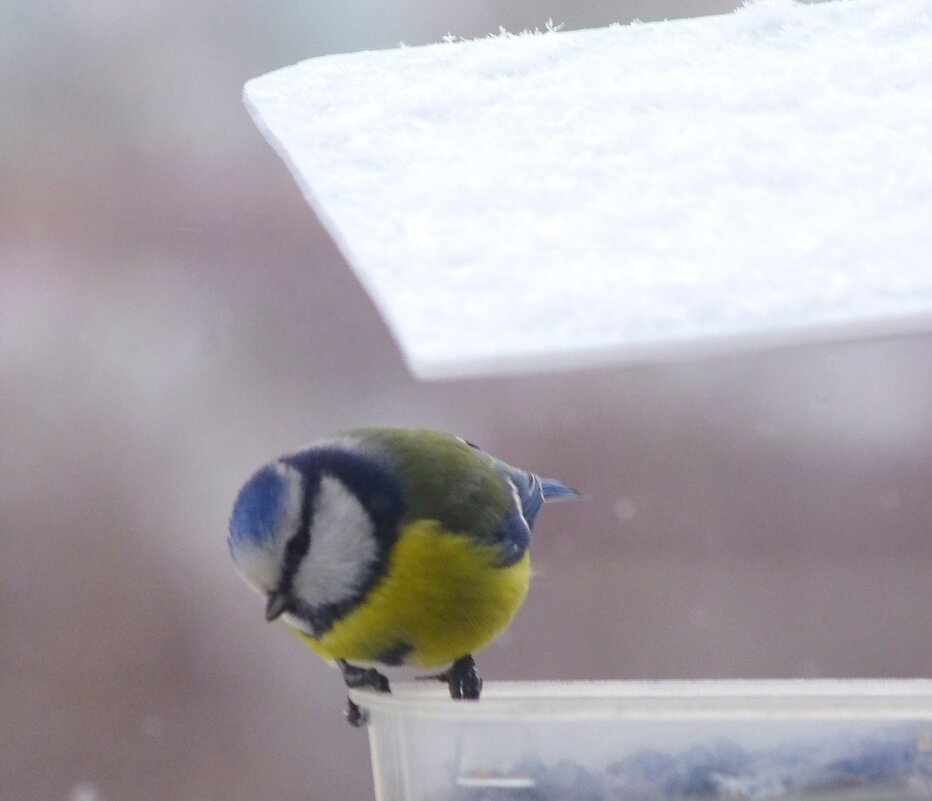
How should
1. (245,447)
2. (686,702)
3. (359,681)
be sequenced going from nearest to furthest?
(686,702)
(359,681)
(245,447)

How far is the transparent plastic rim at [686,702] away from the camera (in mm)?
643

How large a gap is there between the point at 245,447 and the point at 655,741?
742 millimetres

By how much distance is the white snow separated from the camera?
473 mm

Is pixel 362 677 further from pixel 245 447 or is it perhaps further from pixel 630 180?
pixel 245 447

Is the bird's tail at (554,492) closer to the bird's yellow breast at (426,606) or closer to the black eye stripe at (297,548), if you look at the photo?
the bird's yellow breast at (426,606)

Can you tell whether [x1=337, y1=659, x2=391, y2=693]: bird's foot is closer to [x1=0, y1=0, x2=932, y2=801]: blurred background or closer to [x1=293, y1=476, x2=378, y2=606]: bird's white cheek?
[x1=293, y1=476, x2=378, y2=606]: bird's white cheek

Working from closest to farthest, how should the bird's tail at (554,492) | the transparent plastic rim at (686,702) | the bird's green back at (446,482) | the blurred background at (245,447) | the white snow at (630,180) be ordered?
the white snow at (630,180)
the transparent plastic rim at (686,702)
the bird's green back at (446,482)
the bird's tail at (554,492)
the blurred background at (245,447)

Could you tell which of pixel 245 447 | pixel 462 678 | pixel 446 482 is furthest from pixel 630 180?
pixel 245 447

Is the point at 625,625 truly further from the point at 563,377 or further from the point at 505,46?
the point at 505,46

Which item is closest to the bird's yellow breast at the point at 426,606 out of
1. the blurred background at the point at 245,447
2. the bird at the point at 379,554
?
the bird at the point at 379,554

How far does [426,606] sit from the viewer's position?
0.73m

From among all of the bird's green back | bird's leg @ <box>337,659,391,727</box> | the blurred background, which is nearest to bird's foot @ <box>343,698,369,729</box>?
bird's leg @ <box>337,659,391,727</box>

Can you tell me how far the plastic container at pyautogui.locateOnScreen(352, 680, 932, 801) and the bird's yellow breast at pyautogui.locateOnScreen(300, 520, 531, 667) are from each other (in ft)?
0.17

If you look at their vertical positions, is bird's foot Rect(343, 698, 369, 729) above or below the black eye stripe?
below
